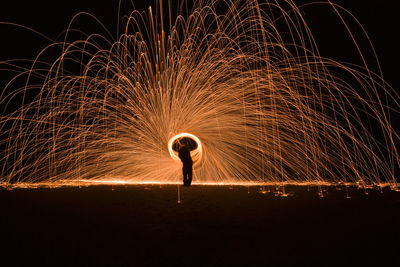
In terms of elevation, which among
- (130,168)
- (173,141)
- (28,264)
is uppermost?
(173,141)

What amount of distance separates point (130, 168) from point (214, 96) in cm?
491

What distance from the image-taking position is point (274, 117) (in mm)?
14742

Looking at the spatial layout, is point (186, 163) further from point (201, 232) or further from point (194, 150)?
point (201, 232)

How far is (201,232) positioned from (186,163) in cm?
862

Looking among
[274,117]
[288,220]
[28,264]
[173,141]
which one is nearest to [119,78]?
[173,141]

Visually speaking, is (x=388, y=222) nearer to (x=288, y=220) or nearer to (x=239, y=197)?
(x=288, y=220)

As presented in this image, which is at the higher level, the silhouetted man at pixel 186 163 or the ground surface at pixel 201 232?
the silhouetted man at pixel 186 163

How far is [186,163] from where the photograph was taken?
14.9m

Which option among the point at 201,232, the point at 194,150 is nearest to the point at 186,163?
the point at 194,150

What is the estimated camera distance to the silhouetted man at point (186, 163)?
48.8 ft

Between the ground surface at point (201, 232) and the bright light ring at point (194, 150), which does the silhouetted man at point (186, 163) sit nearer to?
the bright light ring at point (194, 150)

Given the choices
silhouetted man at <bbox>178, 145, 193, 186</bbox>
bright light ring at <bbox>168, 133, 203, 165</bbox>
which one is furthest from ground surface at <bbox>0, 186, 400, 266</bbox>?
bright light ring at <bbox>168, 133, 203, 165</bbox>

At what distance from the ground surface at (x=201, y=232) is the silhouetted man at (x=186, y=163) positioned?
173 inches

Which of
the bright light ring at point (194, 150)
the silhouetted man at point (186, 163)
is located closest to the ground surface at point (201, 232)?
the silhouetted man at point (186, 163)
